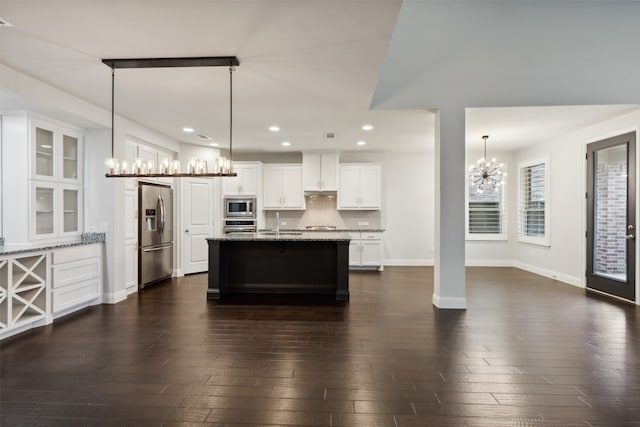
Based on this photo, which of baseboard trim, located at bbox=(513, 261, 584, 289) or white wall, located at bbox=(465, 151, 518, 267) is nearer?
baseboard trim, located at bbox=(513, 261, 584, 289)

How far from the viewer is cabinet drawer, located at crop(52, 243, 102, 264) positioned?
3.94 meters

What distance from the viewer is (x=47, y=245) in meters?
4.05

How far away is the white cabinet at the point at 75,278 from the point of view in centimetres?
394

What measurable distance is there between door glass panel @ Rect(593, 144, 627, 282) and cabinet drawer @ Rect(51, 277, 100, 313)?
741 centimetres

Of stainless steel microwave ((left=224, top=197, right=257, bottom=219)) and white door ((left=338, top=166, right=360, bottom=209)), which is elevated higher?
white door ((left=338, top=166, right=360, bottom=209))

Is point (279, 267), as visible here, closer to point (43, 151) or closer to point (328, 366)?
point (328, 366)

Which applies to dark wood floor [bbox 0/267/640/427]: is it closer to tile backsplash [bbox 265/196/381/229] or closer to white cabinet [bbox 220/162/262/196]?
white cabinet [bbox 220/162/262/196]

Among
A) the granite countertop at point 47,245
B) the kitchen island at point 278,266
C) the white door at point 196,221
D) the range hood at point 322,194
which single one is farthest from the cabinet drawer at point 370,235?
the granite countertop at point 47,245

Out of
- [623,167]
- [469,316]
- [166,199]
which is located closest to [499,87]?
[623,167]

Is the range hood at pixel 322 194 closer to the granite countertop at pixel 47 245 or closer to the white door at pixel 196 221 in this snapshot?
the white door at pixel 196 221

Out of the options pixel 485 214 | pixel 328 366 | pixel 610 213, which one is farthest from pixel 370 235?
pixel 328 366

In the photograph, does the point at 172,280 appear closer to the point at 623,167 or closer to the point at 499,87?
the point at 499,87

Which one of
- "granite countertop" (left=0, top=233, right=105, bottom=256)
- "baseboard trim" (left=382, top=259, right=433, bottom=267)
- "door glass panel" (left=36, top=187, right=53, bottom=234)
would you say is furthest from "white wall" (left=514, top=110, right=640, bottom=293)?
"door glass panel" (left=36, top=187, right=53, bottom=234)

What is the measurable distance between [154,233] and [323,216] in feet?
11.6
